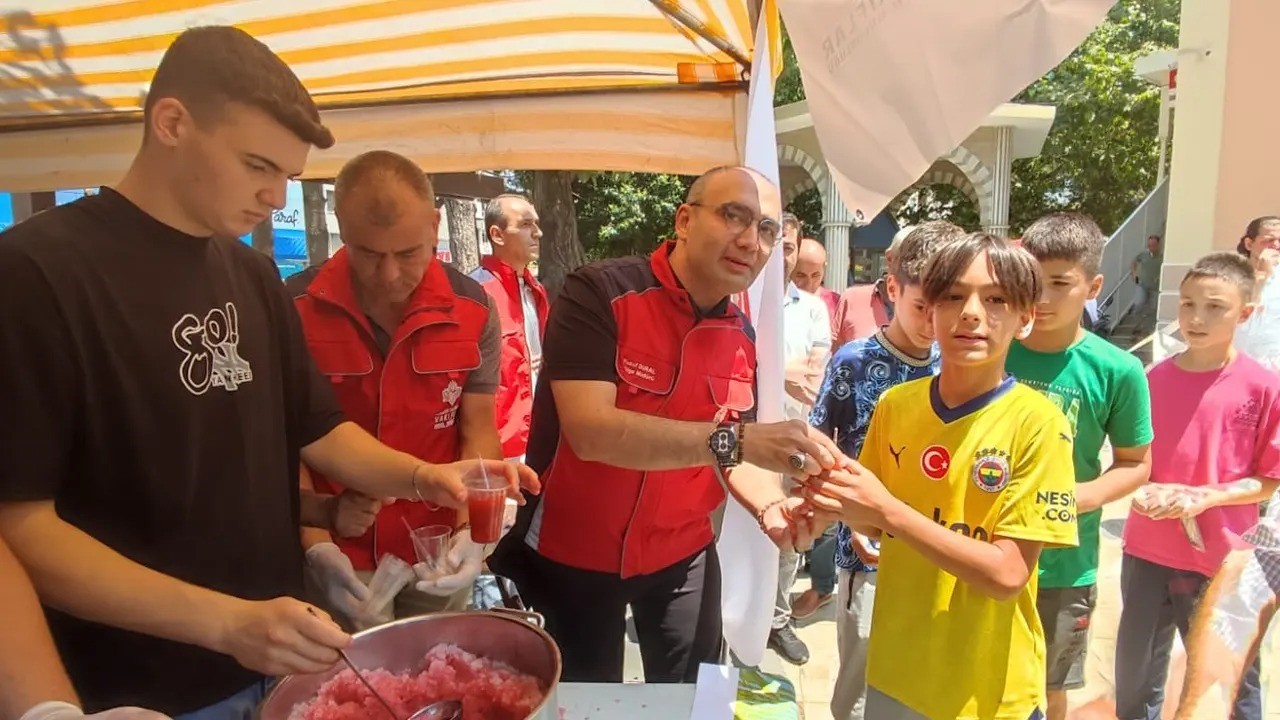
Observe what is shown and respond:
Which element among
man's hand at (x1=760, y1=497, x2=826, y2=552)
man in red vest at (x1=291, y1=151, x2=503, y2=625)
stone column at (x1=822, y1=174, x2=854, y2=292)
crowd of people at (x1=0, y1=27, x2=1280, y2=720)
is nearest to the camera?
crowd of people at (x1=0, y1=27, x2=1280, y2=720)

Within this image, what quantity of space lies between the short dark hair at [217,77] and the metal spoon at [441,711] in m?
1.00

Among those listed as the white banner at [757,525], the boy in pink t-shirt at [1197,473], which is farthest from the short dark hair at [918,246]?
the boy in pink t-shirt at [1197,473]

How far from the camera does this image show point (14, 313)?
1048 mm

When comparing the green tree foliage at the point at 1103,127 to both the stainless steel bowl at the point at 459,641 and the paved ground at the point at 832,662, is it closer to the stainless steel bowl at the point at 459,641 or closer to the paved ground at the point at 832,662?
the paved ground at the point at 832,662

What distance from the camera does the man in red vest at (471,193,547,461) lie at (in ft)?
12.8

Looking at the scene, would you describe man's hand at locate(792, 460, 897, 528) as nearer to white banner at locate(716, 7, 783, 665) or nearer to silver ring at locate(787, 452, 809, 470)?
silver ring at locate(787, 452, 809, 470)

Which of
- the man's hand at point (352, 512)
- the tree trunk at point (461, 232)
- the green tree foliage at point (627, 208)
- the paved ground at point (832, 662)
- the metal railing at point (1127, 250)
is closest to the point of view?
the man's hand at point (352, 512)

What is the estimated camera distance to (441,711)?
1135 mm

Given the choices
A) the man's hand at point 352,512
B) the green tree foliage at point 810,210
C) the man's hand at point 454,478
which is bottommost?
the man's hand at point 352,512

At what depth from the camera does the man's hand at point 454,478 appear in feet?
5.29

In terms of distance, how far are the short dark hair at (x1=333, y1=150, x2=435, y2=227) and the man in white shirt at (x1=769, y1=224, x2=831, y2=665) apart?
7.35 feet

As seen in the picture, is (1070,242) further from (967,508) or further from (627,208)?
(627,208)

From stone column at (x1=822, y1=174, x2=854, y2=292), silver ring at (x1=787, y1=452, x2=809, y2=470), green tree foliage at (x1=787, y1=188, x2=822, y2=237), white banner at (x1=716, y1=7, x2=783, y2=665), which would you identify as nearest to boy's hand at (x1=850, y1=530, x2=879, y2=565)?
white banner at (x1=716, y1=7, x2=783, y2=665)

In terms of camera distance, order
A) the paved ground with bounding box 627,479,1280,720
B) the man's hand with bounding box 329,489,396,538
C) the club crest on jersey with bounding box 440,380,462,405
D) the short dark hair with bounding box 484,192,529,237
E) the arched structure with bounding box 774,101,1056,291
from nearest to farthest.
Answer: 1. the man's hand with bounding box 329,489,396,538
2. the club crest on jersey with bounding box 440,380,462,405
3. the paved ground with bounding box 627,479,1280,720
4. the short dark hair with bounding box 484,192,529,237
5. the arched structure with bounding box 774,101,1056,291
